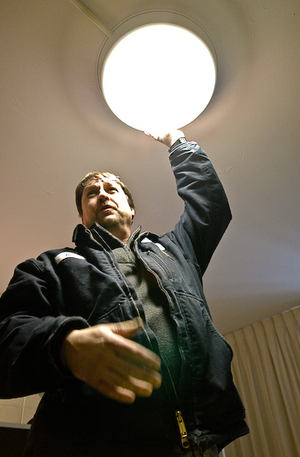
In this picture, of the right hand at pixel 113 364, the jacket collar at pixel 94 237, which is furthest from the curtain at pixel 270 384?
the right hand at pixel 113 364

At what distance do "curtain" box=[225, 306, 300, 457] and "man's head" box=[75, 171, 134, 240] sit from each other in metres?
2.24

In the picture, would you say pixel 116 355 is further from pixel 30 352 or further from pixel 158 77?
pixel 158 77

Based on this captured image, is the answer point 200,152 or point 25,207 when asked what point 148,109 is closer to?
point 200,152

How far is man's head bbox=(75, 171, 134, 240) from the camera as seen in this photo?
1153mm

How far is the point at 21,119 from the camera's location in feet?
4.49

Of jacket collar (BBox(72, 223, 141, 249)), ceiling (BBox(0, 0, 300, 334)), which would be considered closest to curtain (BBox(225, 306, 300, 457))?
ceiling (BBox(0, 0, 300, 334))

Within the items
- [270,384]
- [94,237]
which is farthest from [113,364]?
[270,384]

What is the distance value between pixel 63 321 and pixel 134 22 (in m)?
1.00

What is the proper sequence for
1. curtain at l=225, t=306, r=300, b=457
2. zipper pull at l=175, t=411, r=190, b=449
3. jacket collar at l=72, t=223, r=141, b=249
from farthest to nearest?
curtain at l=225, t=306, r=300, b=457 → jacket collar at l=72, t=223, r=141, b=249 → zipper pull at l=175, t=411, r=190, b=449

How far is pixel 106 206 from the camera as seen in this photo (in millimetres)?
1180

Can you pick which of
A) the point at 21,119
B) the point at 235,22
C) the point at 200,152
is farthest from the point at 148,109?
the point at 21,119

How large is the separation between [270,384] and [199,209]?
2283 millimetres

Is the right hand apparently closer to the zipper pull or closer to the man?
the man

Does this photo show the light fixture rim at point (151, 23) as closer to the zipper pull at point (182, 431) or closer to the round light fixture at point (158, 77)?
the round light fixture at point (158, 77)
